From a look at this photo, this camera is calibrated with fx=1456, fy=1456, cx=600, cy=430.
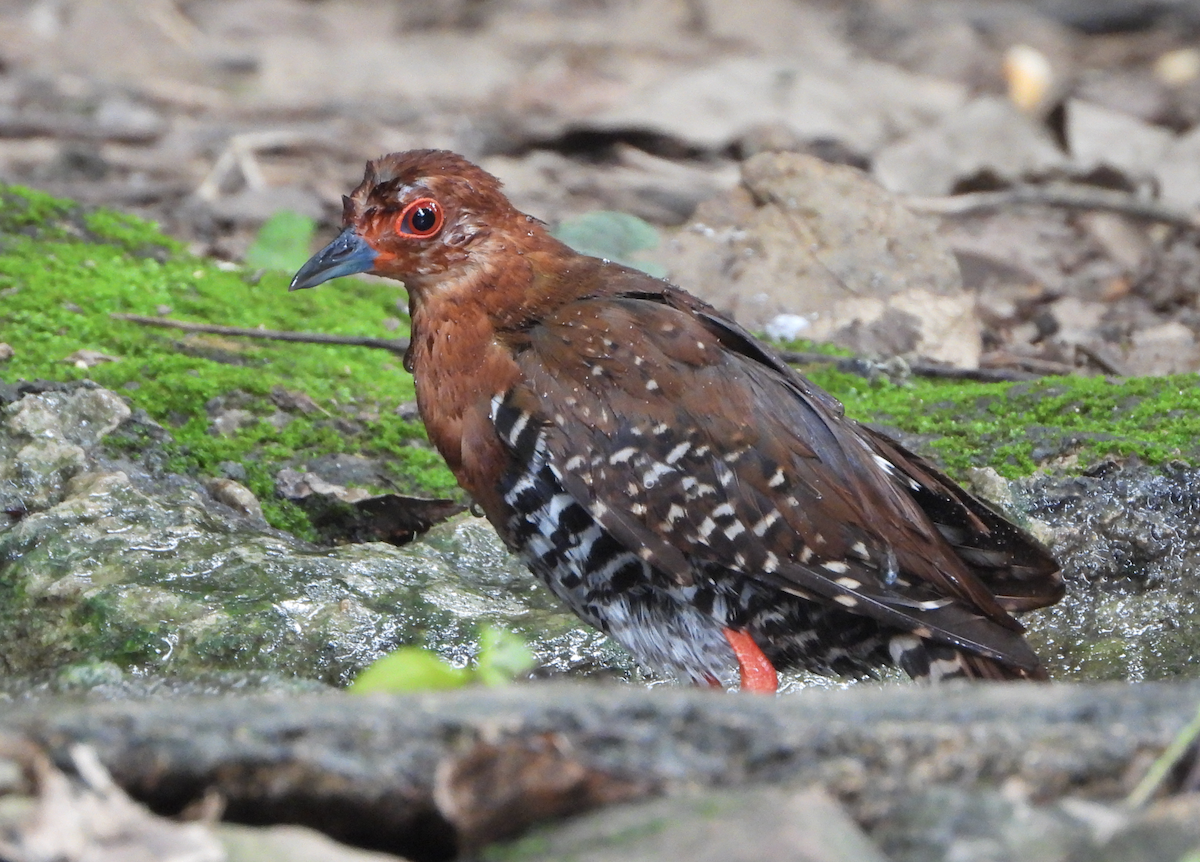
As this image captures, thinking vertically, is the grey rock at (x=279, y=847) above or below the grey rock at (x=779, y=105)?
below

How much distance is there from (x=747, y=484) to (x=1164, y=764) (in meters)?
1.62

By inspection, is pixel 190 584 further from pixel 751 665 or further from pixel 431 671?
pixel 431 671

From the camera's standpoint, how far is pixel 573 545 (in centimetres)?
355

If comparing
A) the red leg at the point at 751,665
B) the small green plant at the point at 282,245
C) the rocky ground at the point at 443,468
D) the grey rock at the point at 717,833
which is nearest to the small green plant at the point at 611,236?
the rocky ground at the point at 443,468

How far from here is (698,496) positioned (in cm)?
342

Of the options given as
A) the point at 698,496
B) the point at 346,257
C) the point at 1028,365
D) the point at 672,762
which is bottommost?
the point at 1028,365

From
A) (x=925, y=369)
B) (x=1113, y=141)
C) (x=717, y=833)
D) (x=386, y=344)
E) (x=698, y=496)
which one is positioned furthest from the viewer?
(x=1113, y=141)

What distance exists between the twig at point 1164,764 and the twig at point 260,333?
3.56 metres

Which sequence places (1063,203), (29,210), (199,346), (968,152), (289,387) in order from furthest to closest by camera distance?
(968,152), (1063,203), (29,210), (199,346), (289,387)

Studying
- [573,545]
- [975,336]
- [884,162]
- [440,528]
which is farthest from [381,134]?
[573,545]

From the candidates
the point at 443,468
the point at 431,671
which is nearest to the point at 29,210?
the point at 443,468

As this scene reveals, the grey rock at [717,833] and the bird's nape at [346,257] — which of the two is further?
the bird's nape at [346,257]

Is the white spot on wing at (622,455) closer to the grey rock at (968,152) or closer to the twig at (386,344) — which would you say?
the twig at (386,344)

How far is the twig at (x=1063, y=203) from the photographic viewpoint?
7.35m
